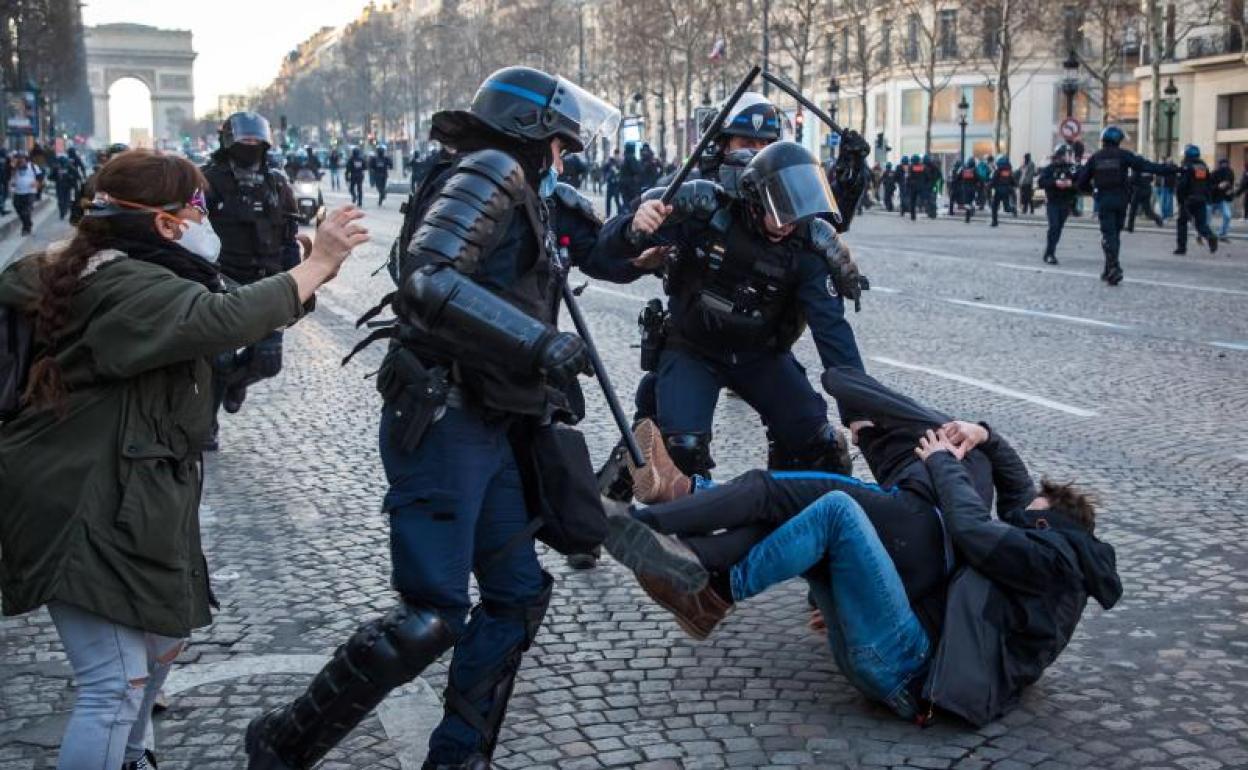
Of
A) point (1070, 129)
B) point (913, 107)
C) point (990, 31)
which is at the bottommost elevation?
point (1070, 129)

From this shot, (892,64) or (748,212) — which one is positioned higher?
(892,64)

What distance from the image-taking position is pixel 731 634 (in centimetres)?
499

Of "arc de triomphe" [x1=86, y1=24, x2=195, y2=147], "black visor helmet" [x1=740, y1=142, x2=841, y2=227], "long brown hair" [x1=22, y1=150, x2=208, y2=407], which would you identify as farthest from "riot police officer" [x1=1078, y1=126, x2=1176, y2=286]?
"arc de triomphe" [x1=86, y1=24, x2=195, y2=147]

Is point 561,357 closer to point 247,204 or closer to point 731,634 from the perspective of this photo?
point 731,634

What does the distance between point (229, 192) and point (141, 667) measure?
589cm

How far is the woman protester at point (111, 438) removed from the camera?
3.13 m

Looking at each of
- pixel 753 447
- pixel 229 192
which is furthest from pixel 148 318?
pixel 229 192

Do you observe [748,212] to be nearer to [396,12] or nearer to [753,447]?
[753,447]

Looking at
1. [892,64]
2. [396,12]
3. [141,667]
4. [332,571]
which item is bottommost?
[332,571]

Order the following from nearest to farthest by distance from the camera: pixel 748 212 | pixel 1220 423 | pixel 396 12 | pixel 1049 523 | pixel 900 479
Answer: pixel 1049 523
pixel 900 479
pixel 748 212
pixel 1220 423
pixel 396 12

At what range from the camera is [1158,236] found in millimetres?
27438

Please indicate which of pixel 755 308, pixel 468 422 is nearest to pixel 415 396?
pixel 468 422

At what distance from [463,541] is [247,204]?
5737 millimetres

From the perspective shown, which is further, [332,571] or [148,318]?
[332,571]
